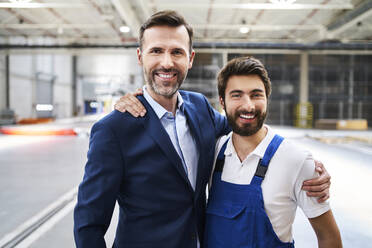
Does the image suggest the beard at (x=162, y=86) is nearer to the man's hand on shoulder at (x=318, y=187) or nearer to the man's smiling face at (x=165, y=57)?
the man's smiling face at (x=165, y=57)

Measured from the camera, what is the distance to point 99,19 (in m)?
16.4

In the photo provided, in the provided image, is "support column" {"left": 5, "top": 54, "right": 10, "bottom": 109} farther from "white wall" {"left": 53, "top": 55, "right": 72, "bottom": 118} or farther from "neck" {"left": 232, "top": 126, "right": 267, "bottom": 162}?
"neck" {"left": 232, "top": 126, "right": 267, "bottom": 162}

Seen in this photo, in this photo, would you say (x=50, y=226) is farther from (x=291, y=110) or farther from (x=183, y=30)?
(x=291, y=110)

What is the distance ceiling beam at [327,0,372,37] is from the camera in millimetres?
12005

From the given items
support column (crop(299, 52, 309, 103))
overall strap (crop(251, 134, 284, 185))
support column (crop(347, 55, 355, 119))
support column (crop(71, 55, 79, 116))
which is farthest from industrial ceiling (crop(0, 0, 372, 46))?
overall strap (crop(251, 134, 284, 185))

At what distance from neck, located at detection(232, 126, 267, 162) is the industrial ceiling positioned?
11.8m

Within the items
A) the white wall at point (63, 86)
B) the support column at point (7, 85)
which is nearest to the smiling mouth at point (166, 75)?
the support column at point (7, 85)

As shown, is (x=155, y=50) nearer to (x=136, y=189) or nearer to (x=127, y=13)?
(x=136, y=189)

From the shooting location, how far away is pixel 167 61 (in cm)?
155

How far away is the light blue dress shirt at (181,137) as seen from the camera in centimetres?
161

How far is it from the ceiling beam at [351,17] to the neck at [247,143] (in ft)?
44.1

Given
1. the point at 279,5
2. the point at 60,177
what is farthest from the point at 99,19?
the point at 60,177

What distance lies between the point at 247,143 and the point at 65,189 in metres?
4.65

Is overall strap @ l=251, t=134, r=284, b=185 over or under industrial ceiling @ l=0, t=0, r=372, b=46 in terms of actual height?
under
